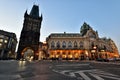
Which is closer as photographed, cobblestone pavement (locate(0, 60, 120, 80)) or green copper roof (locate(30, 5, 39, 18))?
cobblestone pavement (locate(0, 60, 120, 80))

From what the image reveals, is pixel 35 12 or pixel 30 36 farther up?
pixel 35 12

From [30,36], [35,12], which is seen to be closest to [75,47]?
[30,36]

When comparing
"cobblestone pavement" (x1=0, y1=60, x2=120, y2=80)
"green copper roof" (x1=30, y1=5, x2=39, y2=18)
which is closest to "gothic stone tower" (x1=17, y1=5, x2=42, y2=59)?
"green copper roof" (x1=30, y1=5, x2=39, y2=18)

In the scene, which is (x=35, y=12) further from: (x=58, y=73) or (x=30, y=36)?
(x=58, y=73)

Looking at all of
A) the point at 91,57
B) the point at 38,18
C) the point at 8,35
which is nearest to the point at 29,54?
the point at 8,35

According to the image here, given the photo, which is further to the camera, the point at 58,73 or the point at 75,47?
the point at 75,47

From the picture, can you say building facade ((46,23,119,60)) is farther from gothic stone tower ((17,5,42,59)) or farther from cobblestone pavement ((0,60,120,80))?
cobblestone pavement ((0,60,120,80))

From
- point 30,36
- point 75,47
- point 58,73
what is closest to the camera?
point 58,73

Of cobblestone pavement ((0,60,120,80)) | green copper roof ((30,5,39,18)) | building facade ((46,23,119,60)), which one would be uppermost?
green copper roof ((30,5,39,18))

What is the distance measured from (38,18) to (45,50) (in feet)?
66.6

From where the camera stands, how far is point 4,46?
6066 cm

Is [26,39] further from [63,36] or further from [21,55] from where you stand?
[63,36]

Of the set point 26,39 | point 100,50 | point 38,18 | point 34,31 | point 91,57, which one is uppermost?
point 38,18

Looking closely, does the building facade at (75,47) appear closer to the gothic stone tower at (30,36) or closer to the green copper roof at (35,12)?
the gothic stone tower at (30,36)
